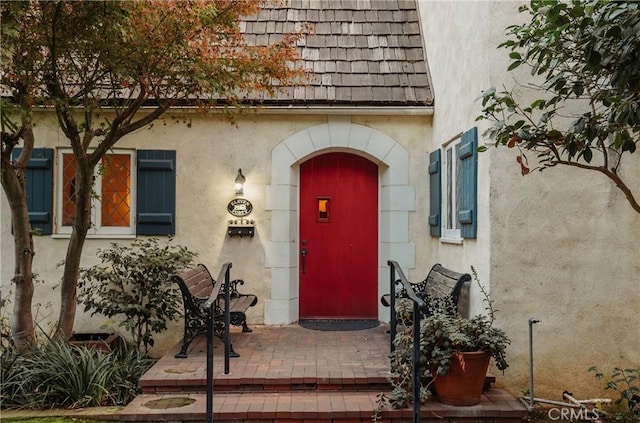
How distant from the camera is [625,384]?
199 inches

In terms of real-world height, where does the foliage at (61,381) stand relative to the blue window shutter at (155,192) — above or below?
below

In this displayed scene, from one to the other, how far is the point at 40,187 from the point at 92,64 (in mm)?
2503

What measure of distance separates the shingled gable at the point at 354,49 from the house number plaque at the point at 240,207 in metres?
1.42

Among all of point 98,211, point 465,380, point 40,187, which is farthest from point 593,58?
point 40,187

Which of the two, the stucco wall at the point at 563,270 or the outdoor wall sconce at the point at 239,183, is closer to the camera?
the stucco wall at the point at 563,270

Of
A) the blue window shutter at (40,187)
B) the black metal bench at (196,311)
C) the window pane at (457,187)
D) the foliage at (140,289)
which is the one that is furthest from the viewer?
the blue window shutter at (40,187)

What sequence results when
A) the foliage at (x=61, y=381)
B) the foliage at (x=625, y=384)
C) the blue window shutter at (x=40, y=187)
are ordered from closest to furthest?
the foliage at (x=625, y=384) < the foliage at (x=61, y=381) < the blue window shutter at (x=40, y=187)

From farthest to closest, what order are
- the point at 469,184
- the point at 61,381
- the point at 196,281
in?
the point at 196,281
the point at 469,184
the point at 61,381

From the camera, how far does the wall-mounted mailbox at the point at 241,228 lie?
24.1ft

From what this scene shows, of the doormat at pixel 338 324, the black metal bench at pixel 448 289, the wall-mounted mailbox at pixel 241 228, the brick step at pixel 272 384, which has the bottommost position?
the brick step at pixel 272 384

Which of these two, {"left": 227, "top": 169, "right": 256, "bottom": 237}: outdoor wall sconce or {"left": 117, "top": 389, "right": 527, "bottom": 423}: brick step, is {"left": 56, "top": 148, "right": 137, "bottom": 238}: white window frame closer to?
{"left": 227, "top": 169, "right": 256, "bottom": 237}: outdoor wall sconce

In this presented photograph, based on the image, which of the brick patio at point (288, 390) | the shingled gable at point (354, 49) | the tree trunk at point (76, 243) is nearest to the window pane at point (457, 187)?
the shingled gable at point (354, 49)

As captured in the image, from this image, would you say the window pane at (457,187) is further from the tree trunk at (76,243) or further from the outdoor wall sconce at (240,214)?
the tree trunk at (76,243)

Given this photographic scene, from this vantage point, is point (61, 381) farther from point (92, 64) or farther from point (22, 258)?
point (92, 64)
